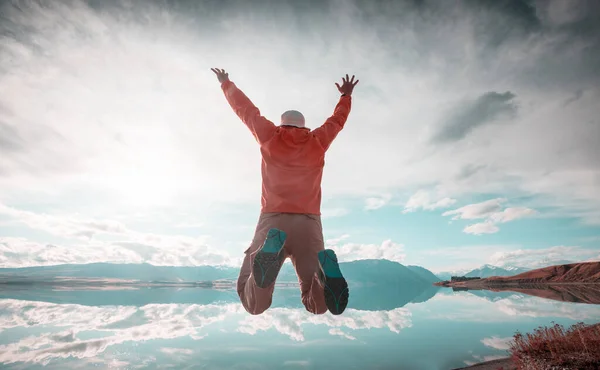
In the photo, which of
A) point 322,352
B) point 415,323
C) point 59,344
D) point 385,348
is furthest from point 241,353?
point 415,323

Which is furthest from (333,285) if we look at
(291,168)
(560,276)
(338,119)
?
(560,276)

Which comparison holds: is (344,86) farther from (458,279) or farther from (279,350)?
(458,279)

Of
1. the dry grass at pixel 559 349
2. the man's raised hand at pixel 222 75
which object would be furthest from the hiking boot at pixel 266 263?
the dry grass at pixel 559 349

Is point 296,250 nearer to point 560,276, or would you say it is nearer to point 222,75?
point 222,75

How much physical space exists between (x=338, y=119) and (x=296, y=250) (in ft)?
7.25

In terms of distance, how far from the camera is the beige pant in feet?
14.1

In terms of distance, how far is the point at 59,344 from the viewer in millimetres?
20812

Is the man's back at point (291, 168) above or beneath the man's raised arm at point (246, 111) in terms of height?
beneath

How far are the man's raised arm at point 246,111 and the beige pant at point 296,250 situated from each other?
3.86 feet

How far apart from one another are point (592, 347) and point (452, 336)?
1673 cm

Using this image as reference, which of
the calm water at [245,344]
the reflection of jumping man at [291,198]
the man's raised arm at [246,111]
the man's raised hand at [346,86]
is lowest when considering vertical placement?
the calm water at [245,344]

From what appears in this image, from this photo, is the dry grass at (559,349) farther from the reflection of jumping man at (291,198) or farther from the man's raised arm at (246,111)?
the man's raised arm at (246,111)

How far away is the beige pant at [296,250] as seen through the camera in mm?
4301

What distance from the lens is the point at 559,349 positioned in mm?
9992
